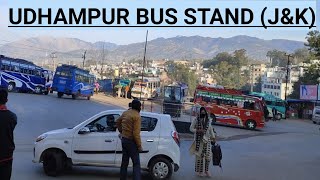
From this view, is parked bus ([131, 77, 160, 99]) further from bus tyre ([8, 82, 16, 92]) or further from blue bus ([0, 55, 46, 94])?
bus tyre ([8, 82, 16, 92])

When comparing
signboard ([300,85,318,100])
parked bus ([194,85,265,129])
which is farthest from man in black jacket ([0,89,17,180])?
signboard ([300,85,318,100])

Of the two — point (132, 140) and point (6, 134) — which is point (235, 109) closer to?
point (132, 140)

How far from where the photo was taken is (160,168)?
973 centimetres

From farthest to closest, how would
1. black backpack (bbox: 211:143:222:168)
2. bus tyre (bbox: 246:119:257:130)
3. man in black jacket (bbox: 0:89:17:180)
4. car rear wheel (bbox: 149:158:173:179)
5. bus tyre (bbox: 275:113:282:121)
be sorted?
bus tyre (bbox: 275:113:282:121) < bus tyre (bbox: 246:119:257:130) < black backpack (bbox: 211:143:222:168) < car rear wheel (bbox: 149:158:173:179) < man in black jacket (bbox: 0:89:17:180)

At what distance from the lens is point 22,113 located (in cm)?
2400

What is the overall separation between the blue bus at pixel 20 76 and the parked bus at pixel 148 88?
13587mm

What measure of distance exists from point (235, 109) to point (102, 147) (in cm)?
2384

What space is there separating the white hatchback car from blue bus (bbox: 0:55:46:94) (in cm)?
3104

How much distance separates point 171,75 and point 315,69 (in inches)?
2364

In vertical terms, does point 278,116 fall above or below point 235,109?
below

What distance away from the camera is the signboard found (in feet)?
198

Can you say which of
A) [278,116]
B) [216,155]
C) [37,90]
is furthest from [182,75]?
[216,155]

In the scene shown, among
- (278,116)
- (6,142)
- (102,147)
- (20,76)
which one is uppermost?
(20,76)

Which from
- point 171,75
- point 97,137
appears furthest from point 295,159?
point 171,75
